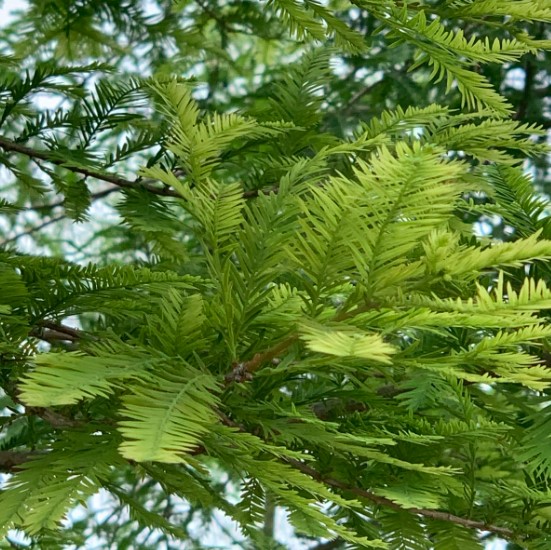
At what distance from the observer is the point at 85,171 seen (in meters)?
0.74

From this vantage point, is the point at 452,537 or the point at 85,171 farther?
the point at 85,171

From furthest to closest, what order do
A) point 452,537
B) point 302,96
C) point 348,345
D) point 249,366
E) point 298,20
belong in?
point 302,96 → point 298,20 → point 452,537 → point 249,366 → point 348,345

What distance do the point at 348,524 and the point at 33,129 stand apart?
475 mm

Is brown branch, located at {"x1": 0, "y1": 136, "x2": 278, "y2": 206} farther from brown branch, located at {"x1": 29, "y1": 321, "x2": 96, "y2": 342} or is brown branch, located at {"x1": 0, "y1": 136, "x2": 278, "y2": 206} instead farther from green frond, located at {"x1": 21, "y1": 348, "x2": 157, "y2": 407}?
green frond, located at {"x1": 21, "y1": 348, "x2": 157, "y2": 407}

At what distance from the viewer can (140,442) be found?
1.19 feet

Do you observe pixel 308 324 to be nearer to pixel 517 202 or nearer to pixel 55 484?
pixel 55 484

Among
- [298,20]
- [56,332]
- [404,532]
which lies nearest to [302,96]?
[298,20]

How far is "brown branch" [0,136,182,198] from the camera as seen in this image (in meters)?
0.74

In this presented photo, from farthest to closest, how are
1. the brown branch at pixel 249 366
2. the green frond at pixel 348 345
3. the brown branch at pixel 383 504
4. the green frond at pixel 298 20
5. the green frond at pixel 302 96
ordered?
the green frond at pixel 302 96
the green frond at pixel 298 20
the brown branch at pixel 383 504
the brown branch at pixel 249 366
the green frond at pixel 348 345

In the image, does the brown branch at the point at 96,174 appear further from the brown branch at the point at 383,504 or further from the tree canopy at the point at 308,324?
the brown branch at the point at 383,504

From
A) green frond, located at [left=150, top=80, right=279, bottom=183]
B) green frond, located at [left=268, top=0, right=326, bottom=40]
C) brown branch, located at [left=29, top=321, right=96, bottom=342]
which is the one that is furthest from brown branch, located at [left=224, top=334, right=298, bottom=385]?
green frond, located at [left=268, top=0, right=326, bottom=40]

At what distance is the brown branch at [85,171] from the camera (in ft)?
2.44

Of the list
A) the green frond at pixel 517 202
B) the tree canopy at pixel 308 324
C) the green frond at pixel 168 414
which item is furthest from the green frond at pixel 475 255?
the green frond at pixel 517 202

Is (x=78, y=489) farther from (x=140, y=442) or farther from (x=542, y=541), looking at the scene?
(x=542, y=541)
